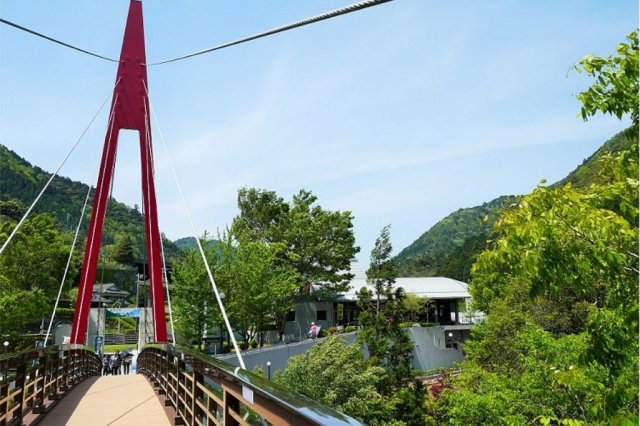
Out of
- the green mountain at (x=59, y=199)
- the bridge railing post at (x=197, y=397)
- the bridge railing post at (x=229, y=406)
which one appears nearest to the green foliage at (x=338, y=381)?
the bridge railing post at (x=197, y=397)

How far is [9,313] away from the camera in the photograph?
72.4 ft

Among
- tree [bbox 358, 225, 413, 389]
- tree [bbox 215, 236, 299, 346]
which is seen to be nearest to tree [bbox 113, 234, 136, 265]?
tree [bbox 215, 236, 299, 346]

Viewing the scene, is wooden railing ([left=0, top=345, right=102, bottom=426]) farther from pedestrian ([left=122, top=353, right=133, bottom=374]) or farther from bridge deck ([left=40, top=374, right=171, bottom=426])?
pedestrian ([left=122, top=353, right=133, bottom=374])

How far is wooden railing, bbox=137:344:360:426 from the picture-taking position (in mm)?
1935

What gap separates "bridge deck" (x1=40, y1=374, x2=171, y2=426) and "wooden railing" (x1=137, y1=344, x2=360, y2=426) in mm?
418

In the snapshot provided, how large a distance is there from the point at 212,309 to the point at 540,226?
24168 millimetres

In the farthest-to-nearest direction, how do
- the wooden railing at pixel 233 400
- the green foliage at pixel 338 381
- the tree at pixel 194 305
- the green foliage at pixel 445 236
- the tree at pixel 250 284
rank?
the green foliage at pixel 445 236
the tree at pixel 250 284
the tree at pixel 194 305
the green foliage at pixel 338 381
the wooden railing at pixel 233 400

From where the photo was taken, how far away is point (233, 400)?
352 centimetres

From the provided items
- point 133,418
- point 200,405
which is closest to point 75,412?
point 133,418

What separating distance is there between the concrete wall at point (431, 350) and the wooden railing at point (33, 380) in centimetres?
2801

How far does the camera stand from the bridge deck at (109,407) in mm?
6383

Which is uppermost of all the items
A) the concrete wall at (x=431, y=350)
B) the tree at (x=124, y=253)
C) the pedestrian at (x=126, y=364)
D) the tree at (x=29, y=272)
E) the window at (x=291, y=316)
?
the tree at (x=124, y=253)

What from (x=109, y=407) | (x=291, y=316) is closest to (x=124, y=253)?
(x=291, y=316)

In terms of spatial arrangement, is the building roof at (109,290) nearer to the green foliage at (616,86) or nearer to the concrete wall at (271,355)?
the concrete wall at (271,355)
